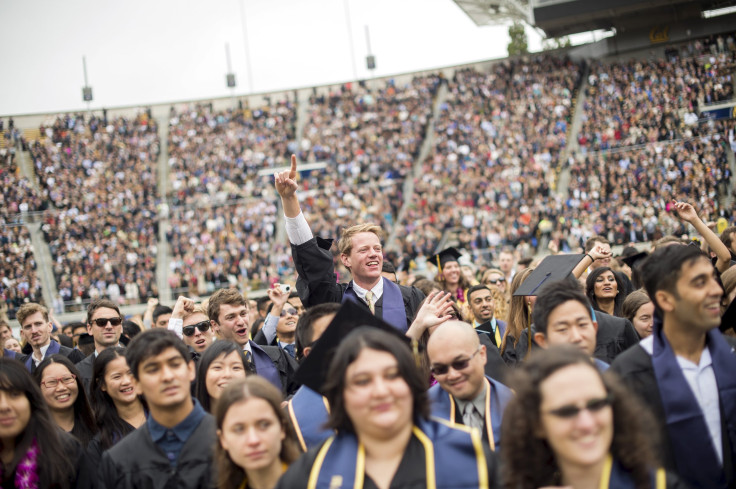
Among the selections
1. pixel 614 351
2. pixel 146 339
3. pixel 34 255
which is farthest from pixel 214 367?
pixel 34 255

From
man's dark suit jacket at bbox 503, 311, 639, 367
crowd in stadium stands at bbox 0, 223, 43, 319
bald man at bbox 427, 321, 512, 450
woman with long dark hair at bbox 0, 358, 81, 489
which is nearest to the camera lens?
bald man at bbox 427, 321, 512, 450

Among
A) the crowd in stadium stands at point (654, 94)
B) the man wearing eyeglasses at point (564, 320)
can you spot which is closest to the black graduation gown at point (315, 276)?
the man wearing eyeglasses at point (564, 320)

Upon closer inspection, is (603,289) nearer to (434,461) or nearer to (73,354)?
(434,461)

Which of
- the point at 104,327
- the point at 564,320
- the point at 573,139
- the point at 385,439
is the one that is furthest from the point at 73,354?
the point at 573,139

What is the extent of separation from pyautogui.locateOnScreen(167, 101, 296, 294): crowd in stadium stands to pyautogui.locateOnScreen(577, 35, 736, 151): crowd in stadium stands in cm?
1349

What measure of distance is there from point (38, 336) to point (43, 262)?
73.2 feet

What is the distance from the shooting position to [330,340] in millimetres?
3490

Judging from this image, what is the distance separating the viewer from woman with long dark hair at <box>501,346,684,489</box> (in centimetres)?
242

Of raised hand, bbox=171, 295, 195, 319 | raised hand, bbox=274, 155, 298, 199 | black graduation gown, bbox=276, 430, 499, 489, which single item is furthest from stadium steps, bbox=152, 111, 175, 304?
black graduation gown, bbox=276, 430, 499, 489

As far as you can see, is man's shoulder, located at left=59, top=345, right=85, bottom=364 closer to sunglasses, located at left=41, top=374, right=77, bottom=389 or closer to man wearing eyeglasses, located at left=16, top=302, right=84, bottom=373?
man wearing eyeglasses, located at left=16, top=302, right=84, bottom=373

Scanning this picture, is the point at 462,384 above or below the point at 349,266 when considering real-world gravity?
below

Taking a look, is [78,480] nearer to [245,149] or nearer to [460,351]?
[460,351]

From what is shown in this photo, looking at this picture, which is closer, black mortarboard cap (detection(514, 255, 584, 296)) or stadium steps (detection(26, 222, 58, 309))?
black mortarboard cap (detection(514, 255, 584, 296))

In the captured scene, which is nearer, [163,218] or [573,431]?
[573,431]
